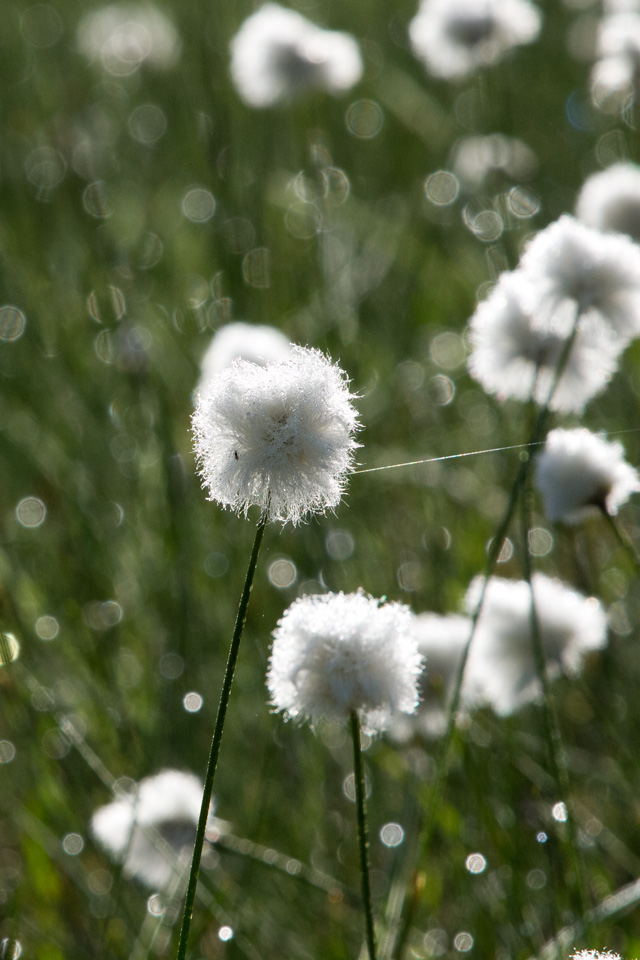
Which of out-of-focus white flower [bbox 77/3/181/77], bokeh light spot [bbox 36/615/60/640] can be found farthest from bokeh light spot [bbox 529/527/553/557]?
out-of-focus white flower [bbox 77/3/181/77]

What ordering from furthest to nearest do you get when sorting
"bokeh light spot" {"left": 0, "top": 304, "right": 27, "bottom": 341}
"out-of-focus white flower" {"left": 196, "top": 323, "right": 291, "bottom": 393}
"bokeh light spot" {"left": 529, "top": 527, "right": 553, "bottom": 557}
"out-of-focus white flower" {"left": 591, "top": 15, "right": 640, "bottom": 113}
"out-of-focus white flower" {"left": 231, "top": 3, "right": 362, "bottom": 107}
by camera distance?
"bokeh light spot" {"left": 0, "top": 304, "right": 27, "bottom": 341}
"out-of-focus white flower" {"left": 231, "top": 3, "right": 362, "bottom": 107}
"bokeh light spot" {"left": 529, "top": 527, "right": 553, "bottom": 557}
"out-of-focus white flower" {"left": 591, "top": 15, "right": 640, "bottom": 113}
"out-of-focus white flower" {"left": 196, "top": 323, "right": 291, "bottom": 393}

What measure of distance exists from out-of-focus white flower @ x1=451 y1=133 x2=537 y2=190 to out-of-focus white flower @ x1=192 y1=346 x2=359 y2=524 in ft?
5.26

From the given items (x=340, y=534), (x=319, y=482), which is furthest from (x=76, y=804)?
(x=319, y=482)

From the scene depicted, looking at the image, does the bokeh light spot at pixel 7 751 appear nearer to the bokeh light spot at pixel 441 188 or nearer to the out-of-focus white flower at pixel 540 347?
the out-of-focus white flower at pixel 540 347

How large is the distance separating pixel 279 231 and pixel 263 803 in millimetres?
2207

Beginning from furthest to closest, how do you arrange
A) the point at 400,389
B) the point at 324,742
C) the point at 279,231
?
the point at 279,231 < the point at 400,389 < the point at 324,742

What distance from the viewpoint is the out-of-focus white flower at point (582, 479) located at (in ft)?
3.59

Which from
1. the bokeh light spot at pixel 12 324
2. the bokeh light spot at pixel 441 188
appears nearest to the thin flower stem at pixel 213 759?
the bokeh light spot at pixel 12 324

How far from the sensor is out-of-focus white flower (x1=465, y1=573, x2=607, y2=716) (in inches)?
44.7

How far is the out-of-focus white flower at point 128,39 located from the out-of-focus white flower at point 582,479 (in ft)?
9.39

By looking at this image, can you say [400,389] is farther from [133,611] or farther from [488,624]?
[488,624]

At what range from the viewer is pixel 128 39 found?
3.60 metres

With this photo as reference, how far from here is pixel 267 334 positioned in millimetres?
1385

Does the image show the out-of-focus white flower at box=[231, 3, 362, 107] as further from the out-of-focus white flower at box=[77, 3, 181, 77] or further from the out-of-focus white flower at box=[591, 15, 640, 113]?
the out-of-focus white flower at box=[77, 3, 181, 77]
